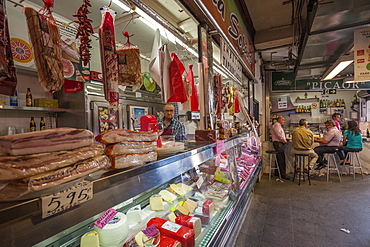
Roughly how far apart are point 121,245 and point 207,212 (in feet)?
3.04

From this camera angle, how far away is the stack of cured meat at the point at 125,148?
0.88 metres

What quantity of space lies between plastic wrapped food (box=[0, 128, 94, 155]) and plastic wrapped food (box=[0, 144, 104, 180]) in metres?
0.02

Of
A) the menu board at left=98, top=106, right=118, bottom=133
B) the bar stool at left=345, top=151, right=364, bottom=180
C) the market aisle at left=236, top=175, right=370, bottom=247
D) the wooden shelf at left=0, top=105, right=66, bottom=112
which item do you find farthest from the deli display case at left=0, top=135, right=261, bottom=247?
the bar stool at left=345, top=151, right=364, bottom=180

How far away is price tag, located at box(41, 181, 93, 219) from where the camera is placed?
0.54 metres

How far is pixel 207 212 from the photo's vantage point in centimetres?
194

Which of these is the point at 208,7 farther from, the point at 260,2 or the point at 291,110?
the point at 291,110

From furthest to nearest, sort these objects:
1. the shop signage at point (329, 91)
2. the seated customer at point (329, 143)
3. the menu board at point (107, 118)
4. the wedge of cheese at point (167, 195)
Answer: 1. the shop signage at point (329, 91)
2. the seated customer at point (329, 143)
3. the menu board at point (107, 118)
4. the wedge of cheese at point (167, 195)

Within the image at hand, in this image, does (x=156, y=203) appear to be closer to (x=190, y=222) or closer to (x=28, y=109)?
(x=190, y=222)

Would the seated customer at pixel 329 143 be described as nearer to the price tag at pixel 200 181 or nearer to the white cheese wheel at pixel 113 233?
the price tag at pixel 200 181

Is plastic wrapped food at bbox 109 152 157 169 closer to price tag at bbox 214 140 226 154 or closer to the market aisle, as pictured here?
price tag at bbox 214 140 226 154

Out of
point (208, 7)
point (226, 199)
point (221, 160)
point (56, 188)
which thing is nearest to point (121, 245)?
point (56, 188)

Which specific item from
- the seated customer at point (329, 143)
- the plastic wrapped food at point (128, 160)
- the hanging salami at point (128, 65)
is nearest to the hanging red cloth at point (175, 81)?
the hanging salami at point (128, 65)

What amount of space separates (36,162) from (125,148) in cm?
38

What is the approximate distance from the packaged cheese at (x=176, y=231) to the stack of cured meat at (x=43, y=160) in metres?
0.97
